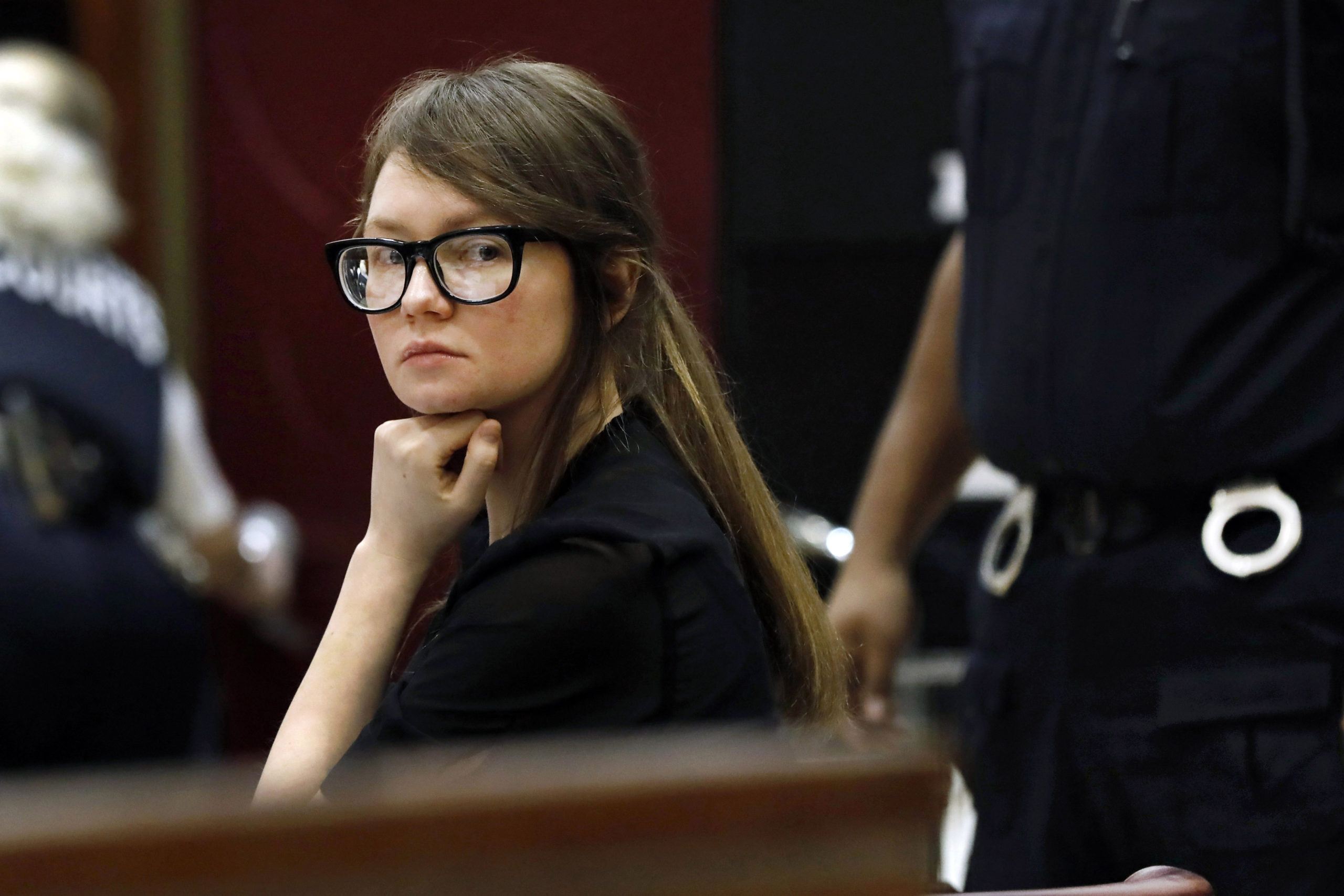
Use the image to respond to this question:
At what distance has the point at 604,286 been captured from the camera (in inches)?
46.4

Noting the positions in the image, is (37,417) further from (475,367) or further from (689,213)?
(475,367)

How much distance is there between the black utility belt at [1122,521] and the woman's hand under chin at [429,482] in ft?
1.83

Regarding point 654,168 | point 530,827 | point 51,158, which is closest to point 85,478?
point 51,158

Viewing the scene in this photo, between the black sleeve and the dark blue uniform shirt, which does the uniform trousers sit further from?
the black sleeve

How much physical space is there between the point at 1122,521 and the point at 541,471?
0.55 metres

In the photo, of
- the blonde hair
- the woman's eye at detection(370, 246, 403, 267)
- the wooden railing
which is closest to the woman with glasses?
the woman's eye at detection(370, 246, 403, 267)

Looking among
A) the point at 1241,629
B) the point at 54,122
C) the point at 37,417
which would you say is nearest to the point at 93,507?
the point at 37,417

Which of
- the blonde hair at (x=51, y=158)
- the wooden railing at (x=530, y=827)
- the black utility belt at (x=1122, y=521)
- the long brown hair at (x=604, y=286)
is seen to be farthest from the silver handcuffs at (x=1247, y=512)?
the blonde hair at (x=51, y=158)

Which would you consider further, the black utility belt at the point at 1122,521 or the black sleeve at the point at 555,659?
the black utility belt at the point at 1122,521

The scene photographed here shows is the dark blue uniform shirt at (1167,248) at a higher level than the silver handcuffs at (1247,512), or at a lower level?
higher

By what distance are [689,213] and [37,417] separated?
3.91 feet

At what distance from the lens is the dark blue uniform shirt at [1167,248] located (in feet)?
4.56

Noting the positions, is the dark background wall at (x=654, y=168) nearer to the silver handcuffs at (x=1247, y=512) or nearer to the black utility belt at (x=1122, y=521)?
the black utility belt at (x=1122, y=521)

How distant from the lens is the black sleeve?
100cm
